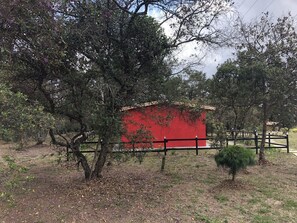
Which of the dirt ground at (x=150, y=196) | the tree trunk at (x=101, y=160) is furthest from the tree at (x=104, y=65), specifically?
the dirt ground at (x=150, y=196)

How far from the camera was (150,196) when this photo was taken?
25.3 ft

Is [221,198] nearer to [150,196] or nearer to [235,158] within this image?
[235,158]

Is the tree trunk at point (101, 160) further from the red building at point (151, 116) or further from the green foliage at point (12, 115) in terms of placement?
the green foliage at point (12, 115)

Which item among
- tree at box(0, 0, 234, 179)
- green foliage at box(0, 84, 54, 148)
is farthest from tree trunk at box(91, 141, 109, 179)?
green foliage at box(0, 84, 54, 148)

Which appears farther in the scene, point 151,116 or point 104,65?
point 151,116

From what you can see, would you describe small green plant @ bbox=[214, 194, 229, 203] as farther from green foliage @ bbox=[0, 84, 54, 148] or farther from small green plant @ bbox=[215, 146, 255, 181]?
green foliage @ bbox=[0, 84, 54, 148]

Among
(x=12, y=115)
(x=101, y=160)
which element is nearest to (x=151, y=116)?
(x=101, y=160)

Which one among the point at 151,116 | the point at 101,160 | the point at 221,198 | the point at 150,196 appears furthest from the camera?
the point at 151,116

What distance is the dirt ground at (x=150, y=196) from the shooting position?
631 centimetres

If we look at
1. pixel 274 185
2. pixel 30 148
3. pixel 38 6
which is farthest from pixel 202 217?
pixel 30 148

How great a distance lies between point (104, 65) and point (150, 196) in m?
3.52

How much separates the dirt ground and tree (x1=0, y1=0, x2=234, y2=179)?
3.66 ft

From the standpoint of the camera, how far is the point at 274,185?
8930mm

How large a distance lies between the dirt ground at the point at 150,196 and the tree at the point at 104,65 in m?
1.12
